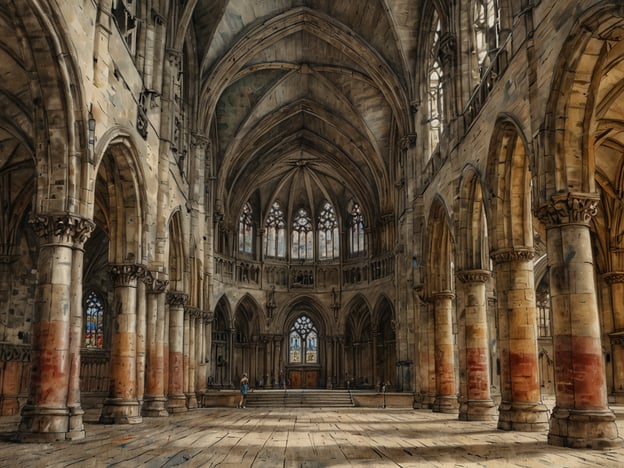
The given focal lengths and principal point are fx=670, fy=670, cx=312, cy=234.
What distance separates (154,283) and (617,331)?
63.8 ft

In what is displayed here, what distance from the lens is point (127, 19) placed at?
63.8 feet

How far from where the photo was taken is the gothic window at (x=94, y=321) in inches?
1587

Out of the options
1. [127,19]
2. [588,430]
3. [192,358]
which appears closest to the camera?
[588,430]

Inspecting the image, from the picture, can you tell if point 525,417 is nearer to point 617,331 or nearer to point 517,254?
point 517,254

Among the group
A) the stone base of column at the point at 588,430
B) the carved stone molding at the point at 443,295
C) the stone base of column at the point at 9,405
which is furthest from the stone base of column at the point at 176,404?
the stone base of column at the point at 588,430

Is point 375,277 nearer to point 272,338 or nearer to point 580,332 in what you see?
point 272,338

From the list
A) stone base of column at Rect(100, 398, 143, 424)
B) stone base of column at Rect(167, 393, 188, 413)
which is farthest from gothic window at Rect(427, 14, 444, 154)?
stone base of column at Rect(100, 398, 143, 424)

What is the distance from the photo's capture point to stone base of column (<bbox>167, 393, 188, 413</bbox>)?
25678 millimetres

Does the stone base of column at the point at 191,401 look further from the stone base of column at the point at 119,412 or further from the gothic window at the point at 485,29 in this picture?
the gothic window at the point at 485,29

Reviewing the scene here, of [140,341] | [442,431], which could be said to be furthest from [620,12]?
[140,341]

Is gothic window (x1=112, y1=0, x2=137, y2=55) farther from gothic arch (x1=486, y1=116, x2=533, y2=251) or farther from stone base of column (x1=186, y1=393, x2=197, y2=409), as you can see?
stone base of column (x1=186, y1=393, x2=197, y2=409)

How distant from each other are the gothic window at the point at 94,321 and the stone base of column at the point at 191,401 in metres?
12.0

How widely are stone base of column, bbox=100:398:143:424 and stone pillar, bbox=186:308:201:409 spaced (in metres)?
12.0

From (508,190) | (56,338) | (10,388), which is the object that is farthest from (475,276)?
(10,388)
